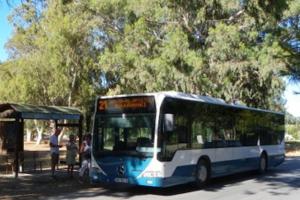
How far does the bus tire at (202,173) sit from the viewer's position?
1641 cm

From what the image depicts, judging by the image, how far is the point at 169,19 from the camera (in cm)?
2909

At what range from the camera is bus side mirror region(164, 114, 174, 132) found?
14.6 m

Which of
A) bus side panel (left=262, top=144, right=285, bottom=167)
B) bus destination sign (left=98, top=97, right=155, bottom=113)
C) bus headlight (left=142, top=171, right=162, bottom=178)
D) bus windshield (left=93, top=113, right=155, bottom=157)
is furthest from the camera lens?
bus side panel (left=262, top=144, right=285, bottom=167)

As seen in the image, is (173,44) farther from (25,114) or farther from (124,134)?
(124,134)

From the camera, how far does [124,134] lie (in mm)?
15023

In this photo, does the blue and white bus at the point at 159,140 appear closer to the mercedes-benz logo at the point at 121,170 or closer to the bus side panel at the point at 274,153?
the mercedes-benz logo at the point at 121,170

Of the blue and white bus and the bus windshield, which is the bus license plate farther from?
the bus windshield

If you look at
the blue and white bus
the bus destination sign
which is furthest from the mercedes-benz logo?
the bus destination sign

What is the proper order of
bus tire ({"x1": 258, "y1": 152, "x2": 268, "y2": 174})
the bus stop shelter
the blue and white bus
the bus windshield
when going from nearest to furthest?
the blue and white bus
the bus windshield
the bus stop shelter
bus tire ({"x1": 258, "y1": 152, "x2": 268, "y2": 174})

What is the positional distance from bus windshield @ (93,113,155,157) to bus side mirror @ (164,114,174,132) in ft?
1.19

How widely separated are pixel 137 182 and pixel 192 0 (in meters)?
13.0

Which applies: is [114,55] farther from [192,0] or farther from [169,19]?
[192,0]

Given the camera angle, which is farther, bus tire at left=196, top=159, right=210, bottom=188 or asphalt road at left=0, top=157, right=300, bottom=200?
bus tire at left=196, top=159, right=210, bottom=188

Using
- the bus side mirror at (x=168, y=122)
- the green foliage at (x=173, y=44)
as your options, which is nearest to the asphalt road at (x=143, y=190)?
the bus side mirror at (x=168, y=122)
